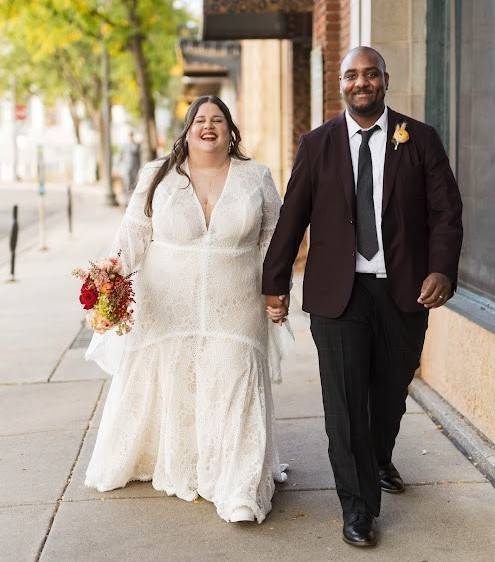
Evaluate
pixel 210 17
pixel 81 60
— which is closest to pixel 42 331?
pixel 210 17

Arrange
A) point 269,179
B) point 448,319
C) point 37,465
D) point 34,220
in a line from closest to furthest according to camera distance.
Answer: point 269,179
point 37,465
point 448,319
point 34,220

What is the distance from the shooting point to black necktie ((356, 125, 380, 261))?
4.28 metres

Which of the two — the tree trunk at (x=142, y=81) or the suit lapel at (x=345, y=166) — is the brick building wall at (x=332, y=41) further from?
the tree trunk at (x=142, y=81)

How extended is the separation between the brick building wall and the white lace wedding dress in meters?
4.40

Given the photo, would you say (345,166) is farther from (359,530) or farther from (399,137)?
(359,530)

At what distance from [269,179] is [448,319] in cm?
208

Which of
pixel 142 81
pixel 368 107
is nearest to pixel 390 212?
pixel 368 107

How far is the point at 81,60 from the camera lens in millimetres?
49219

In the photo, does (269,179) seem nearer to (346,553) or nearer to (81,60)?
(346,553)

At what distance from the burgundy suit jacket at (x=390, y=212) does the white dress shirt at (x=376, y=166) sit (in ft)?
0.10

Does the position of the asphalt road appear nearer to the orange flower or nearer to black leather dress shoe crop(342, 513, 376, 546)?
the orange flower

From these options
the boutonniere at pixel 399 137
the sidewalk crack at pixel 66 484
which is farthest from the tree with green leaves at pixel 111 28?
the boutonniere at pixel 399 137

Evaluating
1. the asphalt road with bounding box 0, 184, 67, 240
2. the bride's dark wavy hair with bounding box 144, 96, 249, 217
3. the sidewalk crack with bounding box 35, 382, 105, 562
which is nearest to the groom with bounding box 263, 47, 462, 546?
the bride's dark wavy hair with bounding box 144, 96, 249, 217

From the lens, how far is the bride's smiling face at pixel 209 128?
4.66 m
